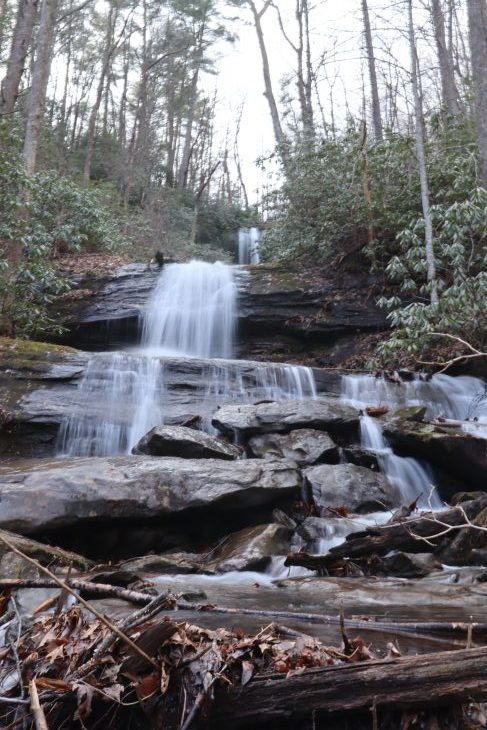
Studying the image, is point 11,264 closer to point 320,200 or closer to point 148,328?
point 148,328

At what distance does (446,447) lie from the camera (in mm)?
7125

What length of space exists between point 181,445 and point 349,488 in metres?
2.16

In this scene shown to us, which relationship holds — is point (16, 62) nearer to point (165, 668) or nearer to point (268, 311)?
point (268, 311)

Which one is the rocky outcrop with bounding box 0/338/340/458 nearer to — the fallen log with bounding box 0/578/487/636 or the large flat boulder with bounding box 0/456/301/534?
the large flat boulder with bounding box 0/456/301/534

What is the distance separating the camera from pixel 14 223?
11.0 m

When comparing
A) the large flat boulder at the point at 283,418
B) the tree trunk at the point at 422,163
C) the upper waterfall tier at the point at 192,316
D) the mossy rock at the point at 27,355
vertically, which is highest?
the tree trunk at the point at 422,163

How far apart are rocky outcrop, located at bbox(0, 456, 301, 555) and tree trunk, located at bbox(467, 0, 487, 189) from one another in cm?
844

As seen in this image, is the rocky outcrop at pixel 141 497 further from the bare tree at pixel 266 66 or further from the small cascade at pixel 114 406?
Answer: the bare tree at pixel 266 66

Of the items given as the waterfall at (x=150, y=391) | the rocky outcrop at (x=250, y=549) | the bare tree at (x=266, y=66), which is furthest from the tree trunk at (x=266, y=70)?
the rocky outcrop at (x=250, y=549)

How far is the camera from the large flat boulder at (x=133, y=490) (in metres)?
5.31

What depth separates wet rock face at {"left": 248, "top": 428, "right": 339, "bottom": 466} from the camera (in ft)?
23.9

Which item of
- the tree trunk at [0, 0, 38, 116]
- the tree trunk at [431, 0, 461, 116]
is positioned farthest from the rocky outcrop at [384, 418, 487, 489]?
the tree trunk at [0, 0, 38, 116]

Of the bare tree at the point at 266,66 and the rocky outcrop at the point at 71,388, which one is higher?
the bare tree at the point at 266,66

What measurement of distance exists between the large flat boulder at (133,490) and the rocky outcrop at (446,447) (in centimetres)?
197
